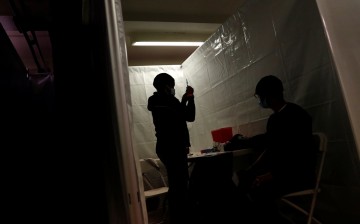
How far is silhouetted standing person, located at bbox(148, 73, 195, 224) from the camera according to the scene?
6.93 feet

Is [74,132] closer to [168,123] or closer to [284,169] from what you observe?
[168,123]

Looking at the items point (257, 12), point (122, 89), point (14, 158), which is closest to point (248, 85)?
point (257, 12)

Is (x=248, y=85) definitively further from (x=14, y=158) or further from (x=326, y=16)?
(x=14, y=158)

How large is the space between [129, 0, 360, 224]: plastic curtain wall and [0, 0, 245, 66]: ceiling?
1.93 feet

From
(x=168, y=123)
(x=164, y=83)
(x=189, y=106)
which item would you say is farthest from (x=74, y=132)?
(x=189, y=106)

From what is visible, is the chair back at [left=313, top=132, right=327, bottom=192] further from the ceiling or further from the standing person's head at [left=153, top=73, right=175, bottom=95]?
the ceiling

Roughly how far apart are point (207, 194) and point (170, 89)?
0.95 meters

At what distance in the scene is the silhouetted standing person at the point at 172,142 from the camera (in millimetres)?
2111

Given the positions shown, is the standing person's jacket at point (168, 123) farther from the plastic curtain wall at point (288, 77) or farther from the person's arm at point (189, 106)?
the plastic curtain wall at point (288, 77)

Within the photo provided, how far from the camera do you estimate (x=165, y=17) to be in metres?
3.56

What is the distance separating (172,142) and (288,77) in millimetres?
1108

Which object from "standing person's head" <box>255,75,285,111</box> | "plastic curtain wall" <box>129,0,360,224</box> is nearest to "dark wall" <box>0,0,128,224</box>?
"plastic curtain wall" <box>129,0,360,224</box>

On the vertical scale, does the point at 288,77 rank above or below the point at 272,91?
above

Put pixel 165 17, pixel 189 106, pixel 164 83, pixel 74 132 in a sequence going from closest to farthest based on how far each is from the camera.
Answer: pixel 74 132 → pixel 164 83 → pixel 189 106 → pixel 165 17
